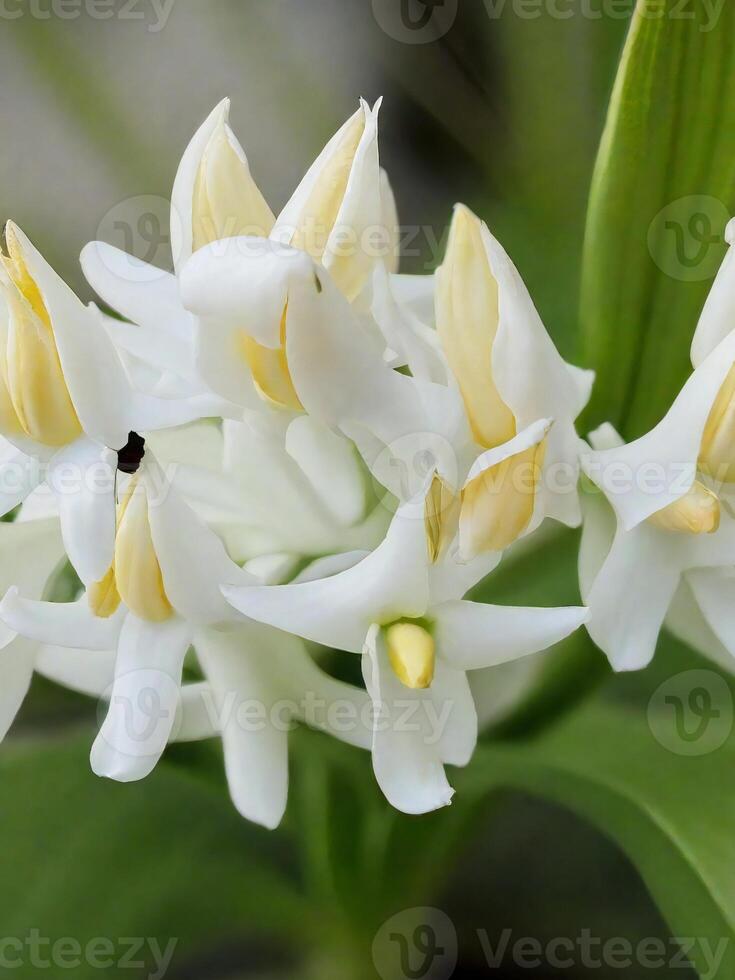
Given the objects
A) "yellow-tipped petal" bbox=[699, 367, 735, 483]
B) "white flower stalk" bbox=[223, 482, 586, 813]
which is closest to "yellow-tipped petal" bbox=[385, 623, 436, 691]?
"white flower stalk" bbox=[223, 482, 586, 813]

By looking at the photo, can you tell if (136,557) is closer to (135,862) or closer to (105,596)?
(105,596)

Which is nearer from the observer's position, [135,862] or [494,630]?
[494,630]

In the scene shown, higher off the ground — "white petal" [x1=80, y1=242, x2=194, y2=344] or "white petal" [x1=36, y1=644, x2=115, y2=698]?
"white petal" [x1=80, y1=242, x2=194, y2=344]

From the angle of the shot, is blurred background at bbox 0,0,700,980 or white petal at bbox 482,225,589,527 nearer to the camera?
white petal at bbox 482,225,589,527

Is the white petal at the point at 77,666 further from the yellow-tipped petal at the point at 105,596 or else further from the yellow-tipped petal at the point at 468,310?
the yellow-tipped petal at the point at 468,310

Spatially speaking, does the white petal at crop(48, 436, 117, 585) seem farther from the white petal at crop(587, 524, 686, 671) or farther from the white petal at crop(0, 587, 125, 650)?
the white petal at crop(587, 524, 686, 671)

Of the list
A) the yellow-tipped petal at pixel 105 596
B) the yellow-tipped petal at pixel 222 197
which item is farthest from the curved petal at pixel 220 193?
the yellow-tipped petal at pixel 105 596

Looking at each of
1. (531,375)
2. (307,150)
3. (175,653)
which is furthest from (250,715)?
(307,150)
